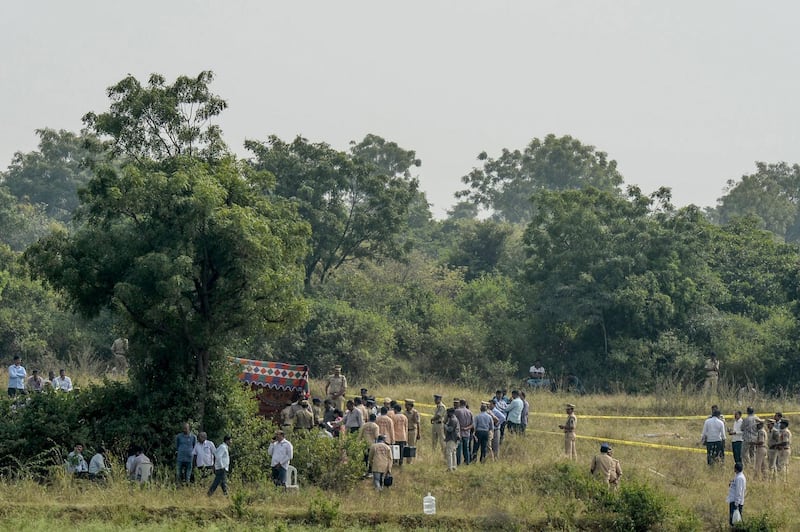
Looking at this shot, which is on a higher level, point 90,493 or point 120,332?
point 120,332

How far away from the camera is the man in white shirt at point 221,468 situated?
22.0m

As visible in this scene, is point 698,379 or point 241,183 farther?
point 698,379

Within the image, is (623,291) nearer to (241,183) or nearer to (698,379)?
(698,379)

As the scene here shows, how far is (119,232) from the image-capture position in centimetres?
2383

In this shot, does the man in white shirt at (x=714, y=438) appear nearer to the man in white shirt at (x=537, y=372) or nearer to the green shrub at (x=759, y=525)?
the green shrub at (x=759, y=525)

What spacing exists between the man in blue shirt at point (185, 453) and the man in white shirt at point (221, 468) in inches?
29.0

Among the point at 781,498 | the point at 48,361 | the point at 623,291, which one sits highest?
the point at 623,291

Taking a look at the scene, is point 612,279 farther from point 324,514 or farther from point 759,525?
point 324,514

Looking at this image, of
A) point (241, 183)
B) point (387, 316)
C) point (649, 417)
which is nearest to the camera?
point (241, 183)

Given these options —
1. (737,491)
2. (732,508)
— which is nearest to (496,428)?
(732,508)

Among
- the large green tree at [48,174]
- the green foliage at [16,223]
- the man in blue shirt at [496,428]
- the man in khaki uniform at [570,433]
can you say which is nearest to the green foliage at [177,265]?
the man in blue shirt at [496,428]

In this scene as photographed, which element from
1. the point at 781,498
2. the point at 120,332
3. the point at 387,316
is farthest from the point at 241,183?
the point at 387,316

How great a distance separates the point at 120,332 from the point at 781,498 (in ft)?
48.6

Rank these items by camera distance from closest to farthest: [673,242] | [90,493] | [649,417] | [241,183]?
1. [90,493]
2. [241,183]
3. [649,417]
4. [673,242]
